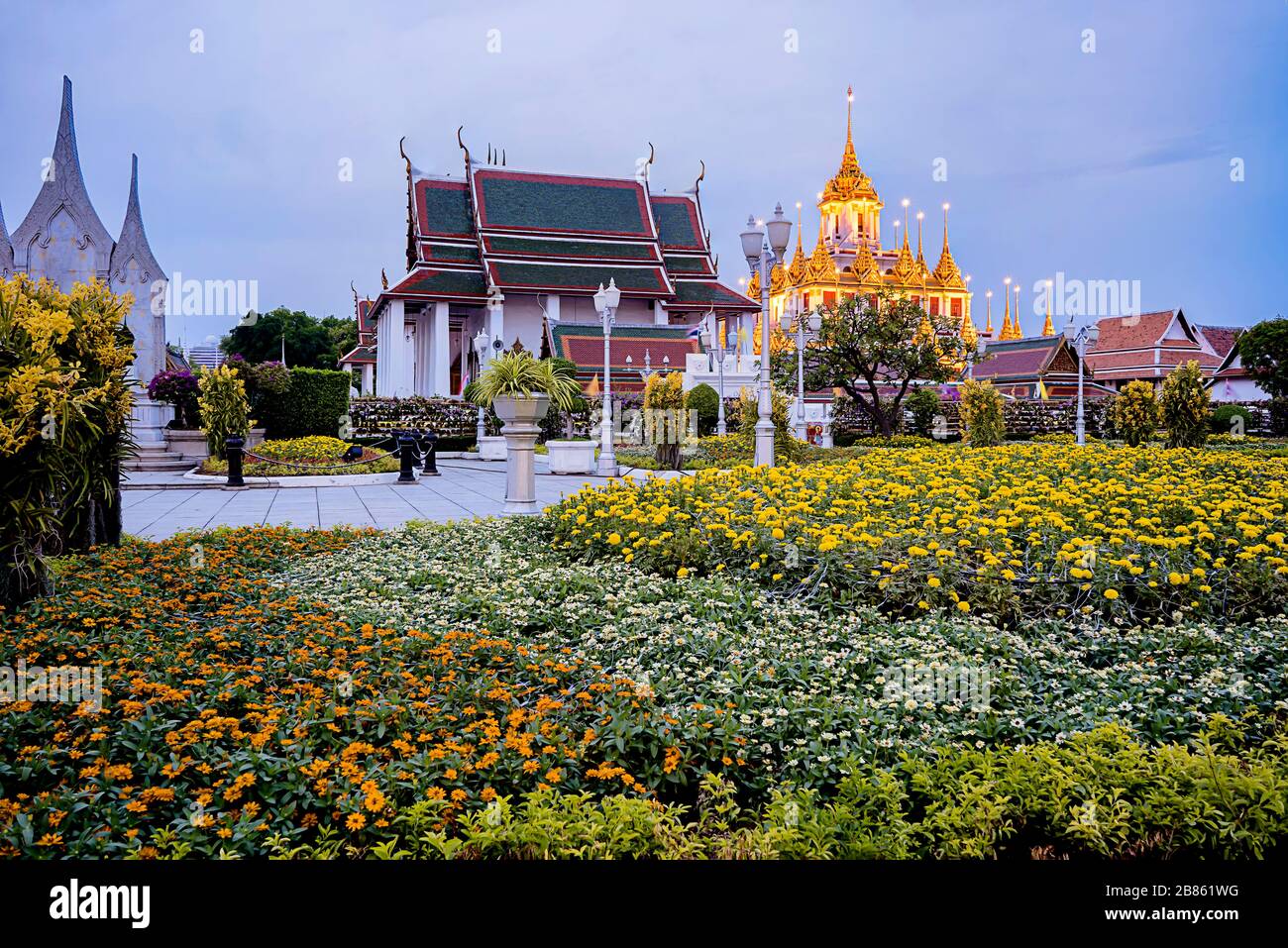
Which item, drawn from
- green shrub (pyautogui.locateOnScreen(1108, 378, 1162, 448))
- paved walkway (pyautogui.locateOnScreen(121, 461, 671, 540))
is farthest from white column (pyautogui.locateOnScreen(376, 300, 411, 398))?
green shrub (pyautogui.locateOnScreen(1108, 378, 1162, 448))

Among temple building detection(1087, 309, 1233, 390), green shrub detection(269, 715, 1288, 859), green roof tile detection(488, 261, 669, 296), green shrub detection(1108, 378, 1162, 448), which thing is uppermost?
green roof tile detection(488, 261, 669, 296)

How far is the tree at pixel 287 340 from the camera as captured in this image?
66.1m

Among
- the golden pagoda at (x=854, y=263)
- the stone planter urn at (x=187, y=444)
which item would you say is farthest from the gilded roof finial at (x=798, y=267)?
the stone planter urn at (x=187, y=444)

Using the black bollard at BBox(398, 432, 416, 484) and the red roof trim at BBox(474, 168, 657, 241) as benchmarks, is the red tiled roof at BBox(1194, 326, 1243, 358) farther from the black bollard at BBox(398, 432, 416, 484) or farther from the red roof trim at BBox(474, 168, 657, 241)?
the black bollard at BBox(398, 432, 416, 484)

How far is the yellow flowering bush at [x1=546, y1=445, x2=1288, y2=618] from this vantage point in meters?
5.66

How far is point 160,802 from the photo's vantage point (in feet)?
10.2

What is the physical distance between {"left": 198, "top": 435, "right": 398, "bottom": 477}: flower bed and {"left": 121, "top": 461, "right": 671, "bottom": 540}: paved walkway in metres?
1.21

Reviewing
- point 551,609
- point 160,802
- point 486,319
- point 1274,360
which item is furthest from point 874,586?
point 486,319

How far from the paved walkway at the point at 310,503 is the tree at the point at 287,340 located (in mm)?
49711

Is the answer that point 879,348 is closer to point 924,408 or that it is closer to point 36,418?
point 924,408

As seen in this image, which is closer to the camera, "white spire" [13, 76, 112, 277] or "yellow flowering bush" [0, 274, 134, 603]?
"yellow flowering bush" [0, 274, 134, 603]

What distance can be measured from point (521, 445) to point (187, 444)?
48.8 feet

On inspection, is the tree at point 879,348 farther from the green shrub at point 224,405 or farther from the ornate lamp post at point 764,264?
the green shrub at point 224,405
